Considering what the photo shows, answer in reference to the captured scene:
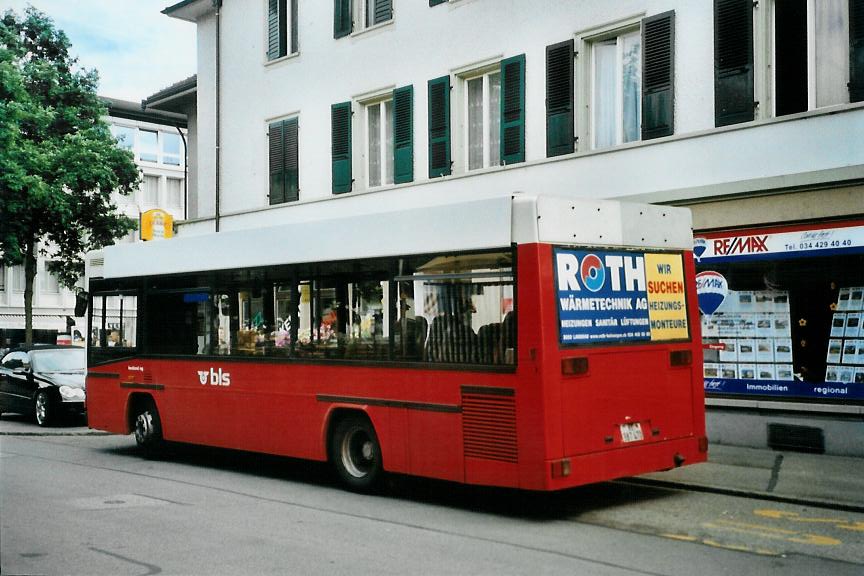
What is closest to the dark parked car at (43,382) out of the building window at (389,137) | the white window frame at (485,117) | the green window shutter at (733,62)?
the building window at (389,137)

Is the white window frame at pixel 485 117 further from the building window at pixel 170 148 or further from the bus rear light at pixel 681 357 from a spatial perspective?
the building window at pixel 170 148

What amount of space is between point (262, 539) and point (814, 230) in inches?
342

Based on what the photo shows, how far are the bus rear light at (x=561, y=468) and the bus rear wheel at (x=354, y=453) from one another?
251cm

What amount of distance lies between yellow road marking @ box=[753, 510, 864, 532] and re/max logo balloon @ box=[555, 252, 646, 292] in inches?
94.5

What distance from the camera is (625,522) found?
8844mm

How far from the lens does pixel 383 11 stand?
2006 cm

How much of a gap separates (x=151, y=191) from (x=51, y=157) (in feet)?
131

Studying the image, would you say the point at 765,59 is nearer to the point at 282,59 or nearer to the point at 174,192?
the point at 282,59

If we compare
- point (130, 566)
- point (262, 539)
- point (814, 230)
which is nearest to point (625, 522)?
point (262, 539)

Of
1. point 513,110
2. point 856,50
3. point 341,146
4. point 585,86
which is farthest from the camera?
point 341,146

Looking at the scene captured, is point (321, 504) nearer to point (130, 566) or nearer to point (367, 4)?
point (130, 566)

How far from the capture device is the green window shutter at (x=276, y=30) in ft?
74.1

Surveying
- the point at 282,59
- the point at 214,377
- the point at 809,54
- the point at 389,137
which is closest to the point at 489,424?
the point at 214,377

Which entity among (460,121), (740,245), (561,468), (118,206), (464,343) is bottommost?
(561,468)
